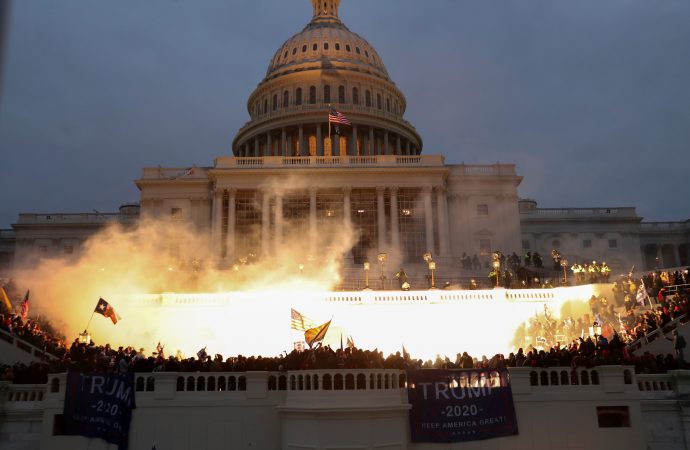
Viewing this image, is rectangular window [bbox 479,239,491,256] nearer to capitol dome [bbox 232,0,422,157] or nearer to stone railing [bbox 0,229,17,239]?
capitol dome [bbox 232,0,422,157]

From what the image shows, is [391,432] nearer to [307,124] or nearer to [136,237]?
[136,237]

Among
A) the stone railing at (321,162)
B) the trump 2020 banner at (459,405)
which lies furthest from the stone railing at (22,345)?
the stone railing at (321,162)

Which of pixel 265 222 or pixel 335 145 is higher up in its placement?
pixel 335 145

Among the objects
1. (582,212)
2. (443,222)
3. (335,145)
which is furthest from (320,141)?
(582,212)

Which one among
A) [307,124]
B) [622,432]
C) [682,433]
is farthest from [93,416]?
[307,124]

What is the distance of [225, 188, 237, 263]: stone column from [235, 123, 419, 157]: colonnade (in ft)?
64.8

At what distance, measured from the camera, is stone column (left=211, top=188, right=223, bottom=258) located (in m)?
55.6

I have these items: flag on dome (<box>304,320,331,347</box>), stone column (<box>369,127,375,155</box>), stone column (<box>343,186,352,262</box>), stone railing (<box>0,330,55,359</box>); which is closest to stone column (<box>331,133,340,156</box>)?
stone column (<box>369,127,375,155</box>)

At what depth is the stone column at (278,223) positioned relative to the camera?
5512 centimetres

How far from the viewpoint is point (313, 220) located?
55.9m

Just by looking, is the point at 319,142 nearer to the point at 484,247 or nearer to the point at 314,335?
the point at 484,247

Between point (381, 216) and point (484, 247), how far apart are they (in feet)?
30.7

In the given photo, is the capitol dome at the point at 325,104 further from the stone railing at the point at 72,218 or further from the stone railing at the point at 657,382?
the stone railing at the point at 657,382

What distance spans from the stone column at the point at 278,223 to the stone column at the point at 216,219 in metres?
4.76
